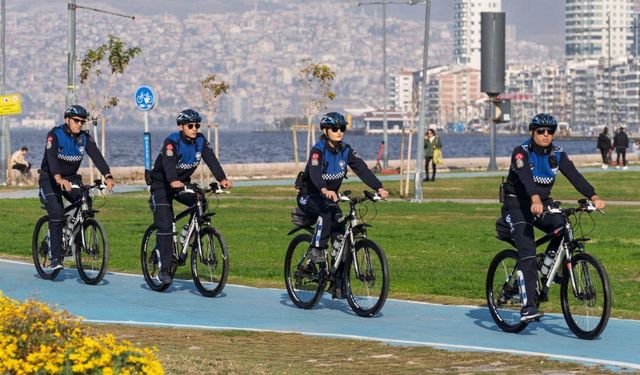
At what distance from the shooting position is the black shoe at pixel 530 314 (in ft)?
40.8

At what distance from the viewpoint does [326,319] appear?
13.7 meters

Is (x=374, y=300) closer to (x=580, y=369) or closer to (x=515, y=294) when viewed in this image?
(x=515, y=294)

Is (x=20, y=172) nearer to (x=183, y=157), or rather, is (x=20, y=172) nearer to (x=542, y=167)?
(x=183, y=157)

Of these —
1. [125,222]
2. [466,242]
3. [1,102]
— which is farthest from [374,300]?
[1,102]

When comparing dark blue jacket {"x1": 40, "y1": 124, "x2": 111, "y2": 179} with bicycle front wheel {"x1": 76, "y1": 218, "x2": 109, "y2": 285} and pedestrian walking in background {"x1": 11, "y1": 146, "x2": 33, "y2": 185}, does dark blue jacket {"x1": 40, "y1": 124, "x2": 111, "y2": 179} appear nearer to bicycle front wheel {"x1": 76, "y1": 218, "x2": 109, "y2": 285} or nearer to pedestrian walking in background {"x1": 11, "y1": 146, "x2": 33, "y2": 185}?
bicycle front wheel {"x1": 76, "y1": 218, "x2": 109, "y2": 285}

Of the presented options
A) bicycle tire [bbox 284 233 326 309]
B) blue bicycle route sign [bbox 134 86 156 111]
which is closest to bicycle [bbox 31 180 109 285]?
bicycle tire [bbox 284 233 326 309]

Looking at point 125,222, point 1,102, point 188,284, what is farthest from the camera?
point 1,102

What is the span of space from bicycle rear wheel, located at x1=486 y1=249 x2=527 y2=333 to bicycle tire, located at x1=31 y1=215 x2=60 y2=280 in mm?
5472

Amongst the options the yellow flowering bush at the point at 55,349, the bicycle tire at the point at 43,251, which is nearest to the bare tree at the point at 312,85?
the bicycle tire at the point at 43,251

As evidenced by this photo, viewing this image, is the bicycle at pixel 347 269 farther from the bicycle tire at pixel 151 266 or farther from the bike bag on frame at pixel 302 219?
the bicycle tire at pixel 151 266

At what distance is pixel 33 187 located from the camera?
140 ft

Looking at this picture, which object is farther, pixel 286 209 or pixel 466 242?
pixel 286 209

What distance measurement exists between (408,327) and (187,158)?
3.22 m

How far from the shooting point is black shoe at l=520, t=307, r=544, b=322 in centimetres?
1245
